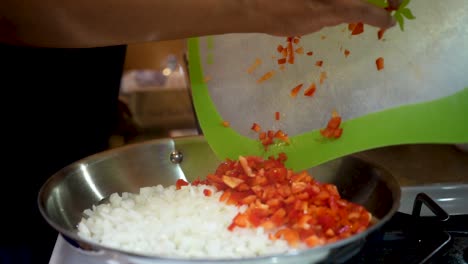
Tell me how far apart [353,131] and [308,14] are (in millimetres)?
202

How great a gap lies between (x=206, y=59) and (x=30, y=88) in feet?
1.20

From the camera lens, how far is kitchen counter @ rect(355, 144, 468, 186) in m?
0.93

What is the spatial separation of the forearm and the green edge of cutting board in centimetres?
21

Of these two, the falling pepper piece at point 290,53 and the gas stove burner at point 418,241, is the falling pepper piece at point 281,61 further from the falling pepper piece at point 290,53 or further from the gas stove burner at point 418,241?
the gas stove burner at point 418,241

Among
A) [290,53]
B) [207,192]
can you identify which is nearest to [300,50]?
[290,53]

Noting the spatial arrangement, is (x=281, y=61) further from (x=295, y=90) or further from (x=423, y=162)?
(x=423, y=162)

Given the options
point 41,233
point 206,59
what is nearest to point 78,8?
point 206,59

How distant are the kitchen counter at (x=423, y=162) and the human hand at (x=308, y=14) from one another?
0.31m

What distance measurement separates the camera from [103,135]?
3.90ft

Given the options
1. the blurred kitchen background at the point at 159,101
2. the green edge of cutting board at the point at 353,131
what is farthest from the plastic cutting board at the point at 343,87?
the blurred kitchen background at the point at 159,101

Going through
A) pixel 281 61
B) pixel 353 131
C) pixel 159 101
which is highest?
pixel 281 61

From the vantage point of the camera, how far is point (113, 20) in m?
0.68

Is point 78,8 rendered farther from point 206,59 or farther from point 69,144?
point 69,144

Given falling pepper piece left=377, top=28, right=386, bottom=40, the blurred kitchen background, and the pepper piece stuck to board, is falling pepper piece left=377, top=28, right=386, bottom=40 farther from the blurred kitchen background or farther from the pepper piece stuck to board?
the blurred kitchen background
